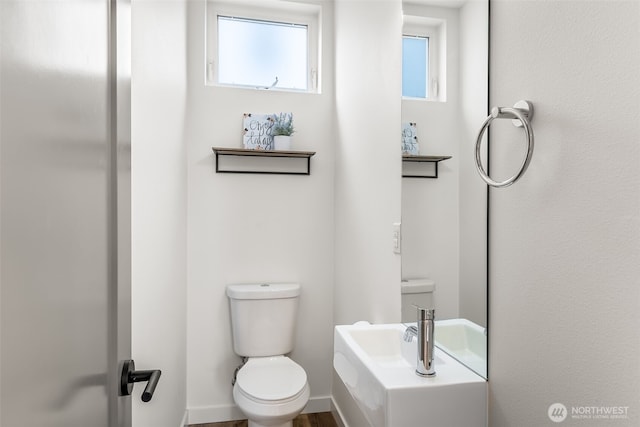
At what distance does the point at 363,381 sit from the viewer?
108 cm

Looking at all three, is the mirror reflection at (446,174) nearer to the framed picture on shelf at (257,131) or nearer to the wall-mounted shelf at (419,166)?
the wall-mounted shelf at (419,166)

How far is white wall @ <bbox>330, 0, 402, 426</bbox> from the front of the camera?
1.57 m

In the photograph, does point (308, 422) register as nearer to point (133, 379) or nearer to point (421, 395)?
point (421, 395)

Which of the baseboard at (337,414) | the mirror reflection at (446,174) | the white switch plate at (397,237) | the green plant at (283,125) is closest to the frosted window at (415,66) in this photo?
the mirror reflection at (446,174)

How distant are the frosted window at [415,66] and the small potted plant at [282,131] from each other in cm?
99

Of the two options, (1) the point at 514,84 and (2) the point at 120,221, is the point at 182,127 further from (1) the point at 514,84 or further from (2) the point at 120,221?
(1) the point at 514,84

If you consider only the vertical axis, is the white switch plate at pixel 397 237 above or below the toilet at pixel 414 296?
above

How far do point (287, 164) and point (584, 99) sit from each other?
1813mm

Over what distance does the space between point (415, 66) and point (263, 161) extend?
1.20 metres

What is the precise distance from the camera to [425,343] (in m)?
1.09

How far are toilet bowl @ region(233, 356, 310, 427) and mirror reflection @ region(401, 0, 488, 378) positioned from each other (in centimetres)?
71

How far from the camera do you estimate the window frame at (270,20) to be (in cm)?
240

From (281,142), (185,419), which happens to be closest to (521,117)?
(281,142)

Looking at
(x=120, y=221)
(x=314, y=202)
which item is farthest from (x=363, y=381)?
(x=314, y=202)
